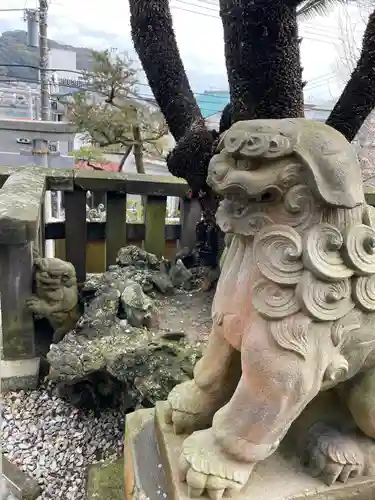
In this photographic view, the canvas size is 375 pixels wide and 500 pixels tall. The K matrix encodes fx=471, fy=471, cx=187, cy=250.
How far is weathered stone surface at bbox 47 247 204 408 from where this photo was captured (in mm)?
1720

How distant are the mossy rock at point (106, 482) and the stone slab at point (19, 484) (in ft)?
0.82

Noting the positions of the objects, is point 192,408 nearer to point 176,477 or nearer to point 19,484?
point 176,477

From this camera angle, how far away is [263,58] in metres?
1.85

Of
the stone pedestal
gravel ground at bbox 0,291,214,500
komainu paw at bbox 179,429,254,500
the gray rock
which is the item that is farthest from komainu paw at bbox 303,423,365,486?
the gray rock

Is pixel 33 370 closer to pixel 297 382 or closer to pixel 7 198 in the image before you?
pixel 7 198

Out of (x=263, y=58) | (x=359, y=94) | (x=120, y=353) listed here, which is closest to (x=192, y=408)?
(x=120, y=353)

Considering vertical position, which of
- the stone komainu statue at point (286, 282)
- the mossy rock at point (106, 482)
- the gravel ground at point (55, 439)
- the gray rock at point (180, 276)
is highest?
the stone komainu statue at point (286, 282)

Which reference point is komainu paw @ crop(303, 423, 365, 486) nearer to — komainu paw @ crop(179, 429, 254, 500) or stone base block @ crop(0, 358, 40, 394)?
komainu paw @ crop(179, 429, 254, 500)

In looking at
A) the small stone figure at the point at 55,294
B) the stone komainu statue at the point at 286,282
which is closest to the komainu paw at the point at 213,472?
the stone komainu statue at the point at 286,282

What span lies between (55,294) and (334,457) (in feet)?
4.89

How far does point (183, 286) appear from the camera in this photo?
2553 millimetres

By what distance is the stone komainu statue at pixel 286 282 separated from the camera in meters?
0.81

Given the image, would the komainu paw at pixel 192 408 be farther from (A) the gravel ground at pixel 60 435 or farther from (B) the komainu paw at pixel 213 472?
(A) the gravel ground at pixel 60 435

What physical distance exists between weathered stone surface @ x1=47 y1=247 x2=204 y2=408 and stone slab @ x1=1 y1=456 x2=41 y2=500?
1.20 feet
